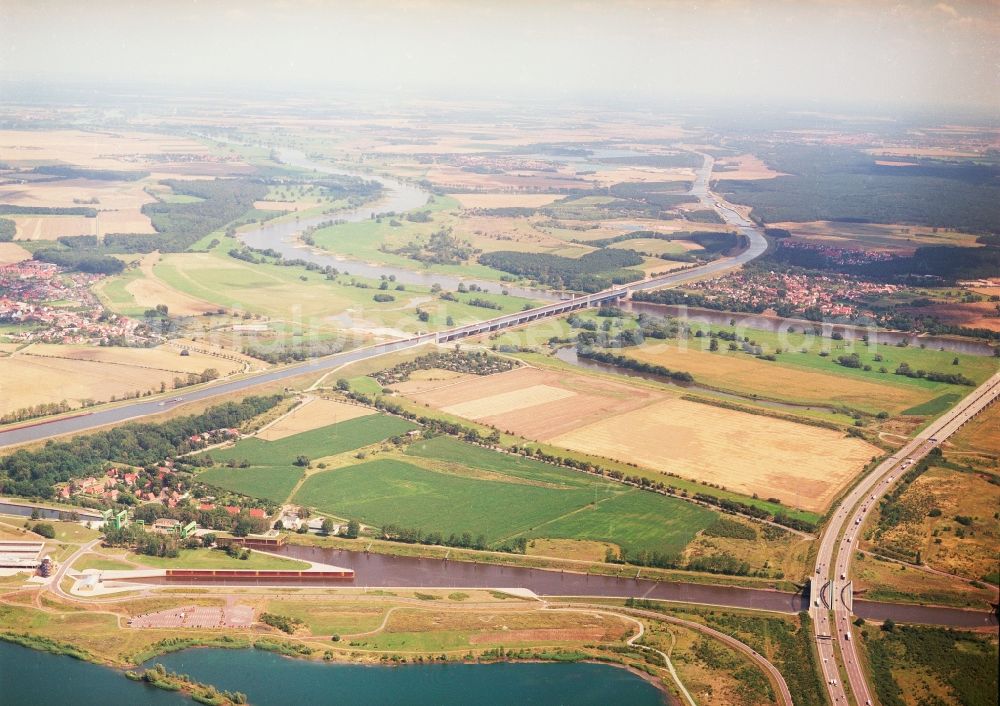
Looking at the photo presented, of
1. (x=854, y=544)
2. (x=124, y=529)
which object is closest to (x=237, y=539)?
(x=124, y=529)

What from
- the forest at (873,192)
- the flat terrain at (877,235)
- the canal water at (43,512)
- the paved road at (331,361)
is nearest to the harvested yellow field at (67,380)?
the paved road at (331,361)

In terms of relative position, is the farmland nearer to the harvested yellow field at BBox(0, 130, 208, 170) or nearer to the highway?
the highway

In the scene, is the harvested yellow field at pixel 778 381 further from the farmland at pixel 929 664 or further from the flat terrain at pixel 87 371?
the flat terrain at pixel 87 371

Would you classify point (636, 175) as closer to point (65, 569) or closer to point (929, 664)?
point (65, 569)

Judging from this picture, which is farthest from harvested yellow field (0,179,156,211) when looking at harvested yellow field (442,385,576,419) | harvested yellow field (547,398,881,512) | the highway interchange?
harvested yellow field (547,398,881,512)

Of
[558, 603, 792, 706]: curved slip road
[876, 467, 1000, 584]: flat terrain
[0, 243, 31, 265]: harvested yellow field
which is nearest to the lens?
[558, 603, 792, 706]: curved slip road

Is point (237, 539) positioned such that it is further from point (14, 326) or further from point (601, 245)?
point (601, 245)
